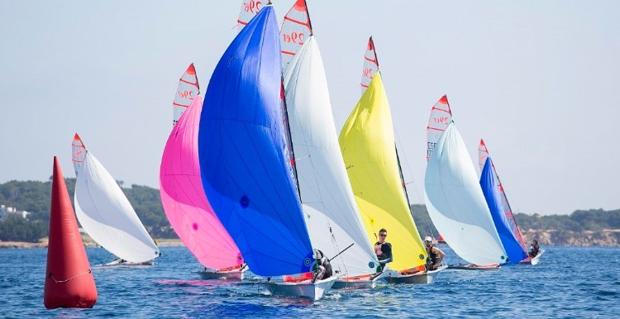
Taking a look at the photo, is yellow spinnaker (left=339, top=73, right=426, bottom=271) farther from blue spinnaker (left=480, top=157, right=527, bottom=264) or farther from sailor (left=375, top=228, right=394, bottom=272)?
blue spinnaker (left=480, top=157, right=527, bottom=264)

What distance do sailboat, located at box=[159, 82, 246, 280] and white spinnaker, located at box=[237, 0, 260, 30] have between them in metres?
9.91

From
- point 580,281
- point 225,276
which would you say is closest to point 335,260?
point 225,276

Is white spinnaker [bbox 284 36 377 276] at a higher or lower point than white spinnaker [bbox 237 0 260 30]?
lower

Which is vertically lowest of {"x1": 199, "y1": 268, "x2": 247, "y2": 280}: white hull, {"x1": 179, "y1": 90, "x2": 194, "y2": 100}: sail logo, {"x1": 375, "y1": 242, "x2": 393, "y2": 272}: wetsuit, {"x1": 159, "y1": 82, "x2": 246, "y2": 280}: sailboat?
{"x1": 199, "y1": 268, "x2": 247, "y2": 280}: white hull

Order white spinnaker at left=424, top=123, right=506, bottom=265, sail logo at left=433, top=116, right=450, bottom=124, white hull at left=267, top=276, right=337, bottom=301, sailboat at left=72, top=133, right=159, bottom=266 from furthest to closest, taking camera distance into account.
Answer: sailboat at left=72, top=133, right=159, bottom=266 < sail logo at left=433, top=116, right=450, bottom=124 < white spinnaker at left=424, top=123, right=506, bottom=265 < white hull at left=267, top=276, right=337, bottom=301

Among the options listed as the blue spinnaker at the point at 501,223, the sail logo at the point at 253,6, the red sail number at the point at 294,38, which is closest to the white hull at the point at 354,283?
the red sail number at the point at 294,38

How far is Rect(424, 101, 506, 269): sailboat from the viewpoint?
5669cm

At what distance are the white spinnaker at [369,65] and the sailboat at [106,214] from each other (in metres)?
20.4

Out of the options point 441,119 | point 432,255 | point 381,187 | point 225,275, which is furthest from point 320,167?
point 441,119

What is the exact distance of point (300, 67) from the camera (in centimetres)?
3859

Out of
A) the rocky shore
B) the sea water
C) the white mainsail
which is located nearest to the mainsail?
the sea water

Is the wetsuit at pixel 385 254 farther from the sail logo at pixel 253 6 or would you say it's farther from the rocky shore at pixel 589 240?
the rocky shore at pixel 589 240

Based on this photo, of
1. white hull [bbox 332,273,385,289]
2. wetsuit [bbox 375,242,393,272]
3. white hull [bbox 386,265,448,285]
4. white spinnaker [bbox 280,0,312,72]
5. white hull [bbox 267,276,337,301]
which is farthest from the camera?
white hull [bbox 386,265,448,285]

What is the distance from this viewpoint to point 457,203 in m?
56.7
